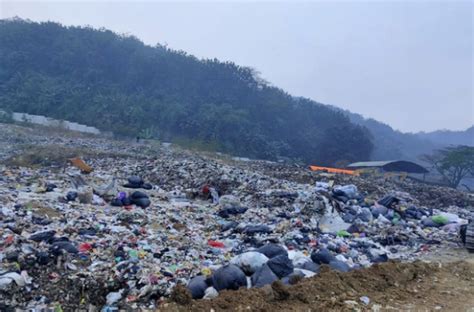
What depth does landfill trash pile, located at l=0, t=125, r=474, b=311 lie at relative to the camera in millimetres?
3246

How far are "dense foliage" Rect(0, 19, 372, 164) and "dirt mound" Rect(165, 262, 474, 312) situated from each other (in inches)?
777

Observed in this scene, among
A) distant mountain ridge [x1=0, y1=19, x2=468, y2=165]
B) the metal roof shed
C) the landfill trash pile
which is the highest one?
distant mountain ridge [x1=0, y1=19, x2=468, y2=165]

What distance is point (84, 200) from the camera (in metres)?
6.20

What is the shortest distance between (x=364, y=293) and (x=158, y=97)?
28649 mm

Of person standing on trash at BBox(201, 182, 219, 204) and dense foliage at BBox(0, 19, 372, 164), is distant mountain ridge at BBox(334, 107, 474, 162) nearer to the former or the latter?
dense foliage at BBox(0, 19, 372, 164)

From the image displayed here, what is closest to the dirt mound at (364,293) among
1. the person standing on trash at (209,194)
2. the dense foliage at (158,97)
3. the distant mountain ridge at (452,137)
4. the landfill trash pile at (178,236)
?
the landfill trash pile at (178,236)

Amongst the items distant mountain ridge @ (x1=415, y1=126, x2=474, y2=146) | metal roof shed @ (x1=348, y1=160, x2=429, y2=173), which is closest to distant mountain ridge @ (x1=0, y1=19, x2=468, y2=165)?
metal roof shed @ (x1=348, y1=160, x2=429, y2=173)

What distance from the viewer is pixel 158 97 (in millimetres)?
30406

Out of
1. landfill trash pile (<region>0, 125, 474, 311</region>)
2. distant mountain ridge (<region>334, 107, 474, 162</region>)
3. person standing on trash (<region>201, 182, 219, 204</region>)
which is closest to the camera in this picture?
landfill trash pile (<region>0, 125, 474, 311</region>)

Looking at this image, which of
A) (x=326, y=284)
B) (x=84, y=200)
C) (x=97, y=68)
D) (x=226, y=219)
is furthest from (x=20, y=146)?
(x=97, y=68)

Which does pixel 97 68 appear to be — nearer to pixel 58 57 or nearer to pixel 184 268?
pixel 58 57

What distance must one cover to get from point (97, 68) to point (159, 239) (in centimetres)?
3124

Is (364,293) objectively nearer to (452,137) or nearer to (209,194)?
(209,194)

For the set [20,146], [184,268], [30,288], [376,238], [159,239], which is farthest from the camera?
[20,146]
